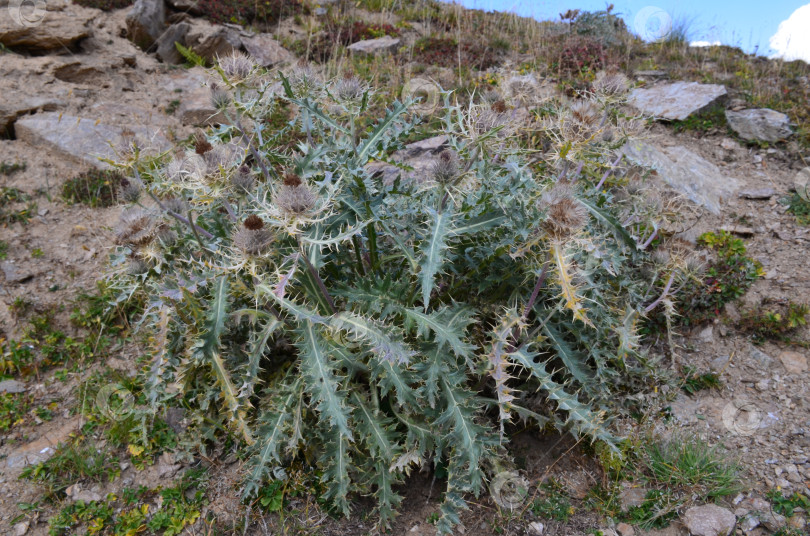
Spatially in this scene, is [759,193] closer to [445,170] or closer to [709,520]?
[709,520]

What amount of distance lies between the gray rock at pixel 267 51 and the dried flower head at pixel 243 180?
595 centimetres

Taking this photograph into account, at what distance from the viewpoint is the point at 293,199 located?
245 centimetres

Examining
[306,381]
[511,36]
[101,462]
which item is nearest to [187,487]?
[101,462]

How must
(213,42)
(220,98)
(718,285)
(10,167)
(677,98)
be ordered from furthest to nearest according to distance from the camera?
(213,42), (677,98), (10,167), (718,285), (220,98)

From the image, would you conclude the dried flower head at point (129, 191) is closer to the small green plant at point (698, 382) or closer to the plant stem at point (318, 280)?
the plant stem at point (318, 280)

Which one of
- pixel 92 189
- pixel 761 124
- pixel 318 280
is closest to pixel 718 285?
pixel 761 124

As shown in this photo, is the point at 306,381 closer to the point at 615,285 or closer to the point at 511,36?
the point at 615,285

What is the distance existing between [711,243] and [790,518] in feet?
9.12

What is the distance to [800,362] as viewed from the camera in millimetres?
4070

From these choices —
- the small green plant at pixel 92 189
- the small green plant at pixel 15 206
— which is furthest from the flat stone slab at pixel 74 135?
the small green plant at pixel 15 206

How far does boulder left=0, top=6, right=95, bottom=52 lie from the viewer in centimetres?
736

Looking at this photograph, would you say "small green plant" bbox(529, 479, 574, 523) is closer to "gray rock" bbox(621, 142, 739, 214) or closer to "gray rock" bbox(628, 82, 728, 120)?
"gray rock" bbox(621, 142, 739, 214)

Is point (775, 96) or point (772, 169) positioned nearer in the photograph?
→ point (772, 169)

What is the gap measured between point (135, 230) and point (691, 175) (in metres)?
5.76
